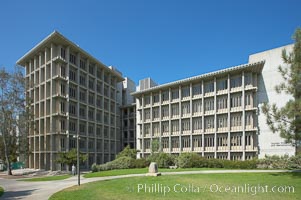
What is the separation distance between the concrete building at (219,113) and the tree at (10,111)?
2493 cm

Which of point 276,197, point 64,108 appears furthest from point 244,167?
point 64,108

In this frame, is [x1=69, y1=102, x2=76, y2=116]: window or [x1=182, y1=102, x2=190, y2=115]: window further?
[x1=69, y1=102, x2=76, y2=116]: window

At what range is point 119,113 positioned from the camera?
7962cm

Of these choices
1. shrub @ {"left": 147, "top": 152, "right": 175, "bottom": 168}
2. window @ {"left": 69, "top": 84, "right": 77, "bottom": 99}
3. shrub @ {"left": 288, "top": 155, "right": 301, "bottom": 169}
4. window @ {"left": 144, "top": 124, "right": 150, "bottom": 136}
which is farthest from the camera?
window @ {"left": 144, "top": 124, "right": 150, "bottom": 136}

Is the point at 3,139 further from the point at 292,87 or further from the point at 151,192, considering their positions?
the point at 292,87

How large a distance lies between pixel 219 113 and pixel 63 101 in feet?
97.0

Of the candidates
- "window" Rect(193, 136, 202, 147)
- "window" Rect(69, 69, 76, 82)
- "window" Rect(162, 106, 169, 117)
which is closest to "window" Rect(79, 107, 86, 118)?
"window" Rect(69, 69, 76, 82)

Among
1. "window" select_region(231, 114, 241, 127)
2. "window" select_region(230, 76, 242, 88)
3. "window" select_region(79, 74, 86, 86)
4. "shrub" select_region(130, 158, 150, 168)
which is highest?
"window" select_region(79, 74, 86, 86)

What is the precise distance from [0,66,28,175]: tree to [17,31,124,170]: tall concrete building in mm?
5602

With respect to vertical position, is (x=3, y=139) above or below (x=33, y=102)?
below

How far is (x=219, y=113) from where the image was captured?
170ft

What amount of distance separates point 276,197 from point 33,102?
55256 mm

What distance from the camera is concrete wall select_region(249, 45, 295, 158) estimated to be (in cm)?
4459

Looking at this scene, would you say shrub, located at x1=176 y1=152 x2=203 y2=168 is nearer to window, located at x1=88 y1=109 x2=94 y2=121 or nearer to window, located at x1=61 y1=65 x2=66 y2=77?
window, located at x1=61 y1=65 x2=66 y2=77
